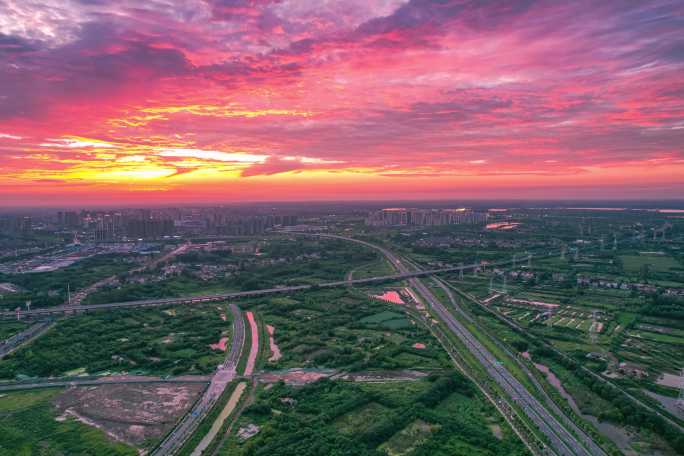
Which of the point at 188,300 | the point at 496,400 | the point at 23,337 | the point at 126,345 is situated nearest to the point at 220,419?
the point at 126,345

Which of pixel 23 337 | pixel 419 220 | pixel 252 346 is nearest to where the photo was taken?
pixel 252 346

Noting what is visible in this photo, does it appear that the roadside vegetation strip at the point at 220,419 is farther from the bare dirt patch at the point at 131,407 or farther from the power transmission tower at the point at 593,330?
the power transmission tower at the point at 593,330

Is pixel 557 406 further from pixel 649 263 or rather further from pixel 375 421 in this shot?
pixel 649 263

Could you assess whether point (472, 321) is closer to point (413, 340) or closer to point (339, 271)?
point (413, 340)

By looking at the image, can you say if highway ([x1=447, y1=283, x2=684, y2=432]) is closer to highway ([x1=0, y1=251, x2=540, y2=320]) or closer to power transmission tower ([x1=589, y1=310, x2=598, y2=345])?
power transmission tower ([x1=589, y1=310, x2=598, y2=345])

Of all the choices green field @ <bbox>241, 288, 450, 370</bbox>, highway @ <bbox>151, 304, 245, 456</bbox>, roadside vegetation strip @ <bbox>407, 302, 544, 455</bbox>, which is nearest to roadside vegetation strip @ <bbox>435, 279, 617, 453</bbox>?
roadside vegetation strip @ <bbox>407, 302, 544, 455</bbox>
